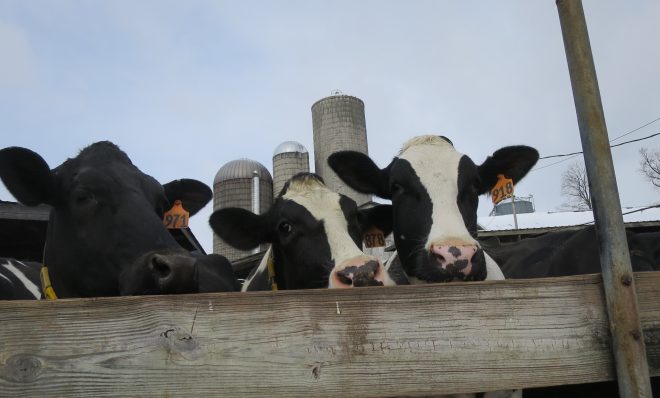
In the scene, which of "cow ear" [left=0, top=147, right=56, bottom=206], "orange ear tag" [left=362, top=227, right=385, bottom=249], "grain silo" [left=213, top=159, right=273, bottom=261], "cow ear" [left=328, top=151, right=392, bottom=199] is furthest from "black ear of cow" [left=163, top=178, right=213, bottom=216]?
"grain silo" [left=213, top=159, right=273, bottom=261]

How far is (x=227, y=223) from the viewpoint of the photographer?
5230mm

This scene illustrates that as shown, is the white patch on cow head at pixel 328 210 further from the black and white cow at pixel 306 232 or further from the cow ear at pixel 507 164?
the cow ear at pixel 507 164

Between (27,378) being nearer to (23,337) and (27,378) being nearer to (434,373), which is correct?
(23,337)

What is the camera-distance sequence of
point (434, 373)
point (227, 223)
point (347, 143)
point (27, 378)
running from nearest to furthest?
1. point (27, 378)
2. point (434, 373)
3. point (227, 223)
4. point (347, 143)

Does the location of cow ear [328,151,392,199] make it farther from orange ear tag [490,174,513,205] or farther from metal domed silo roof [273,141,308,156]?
metal domed silo roof [273,141,308,156]

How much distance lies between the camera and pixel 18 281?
18.8 ft

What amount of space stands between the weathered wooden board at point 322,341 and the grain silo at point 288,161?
10.8 m

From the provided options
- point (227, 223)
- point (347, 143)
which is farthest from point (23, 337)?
point (347, 143)

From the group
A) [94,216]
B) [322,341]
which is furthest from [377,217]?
[322,341]

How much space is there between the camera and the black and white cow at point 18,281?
214 inches

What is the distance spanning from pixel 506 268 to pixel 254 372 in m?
4.99

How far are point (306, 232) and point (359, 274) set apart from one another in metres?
1.19

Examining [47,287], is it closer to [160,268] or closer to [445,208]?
[160,268]

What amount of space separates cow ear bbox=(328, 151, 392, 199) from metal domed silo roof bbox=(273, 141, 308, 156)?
7.55 meters
